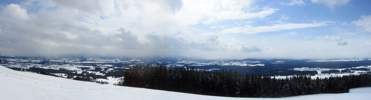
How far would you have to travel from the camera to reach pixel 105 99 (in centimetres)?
1628

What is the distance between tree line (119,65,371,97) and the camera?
73.2 m

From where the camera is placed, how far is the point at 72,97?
14906 millimetres

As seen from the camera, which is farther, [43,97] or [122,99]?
[122,99]

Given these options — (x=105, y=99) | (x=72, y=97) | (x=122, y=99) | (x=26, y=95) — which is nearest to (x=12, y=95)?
(x=26, y=95)

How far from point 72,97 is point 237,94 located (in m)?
59.0

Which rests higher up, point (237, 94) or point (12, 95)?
point (12, 95)

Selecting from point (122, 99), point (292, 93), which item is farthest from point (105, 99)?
point (292, 93)

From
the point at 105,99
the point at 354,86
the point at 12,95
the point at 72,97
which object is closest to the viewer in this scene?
the point at 12,95

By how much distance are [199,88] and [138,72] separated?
1228 centimetres

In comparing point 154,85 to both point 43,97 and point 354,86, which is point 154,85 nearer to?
point 354,86

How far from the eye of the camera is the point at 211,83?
2899 inches

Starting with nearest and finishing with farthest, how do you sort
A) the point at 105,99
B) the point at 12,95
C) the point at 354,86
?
1. the point at 12,95
2. the point at 105,99
3. the point at 354,86

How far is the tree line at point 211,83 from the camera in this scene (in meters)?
73.2

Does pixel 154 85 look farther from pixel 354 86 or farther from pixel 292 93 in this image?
pixel 354 86
